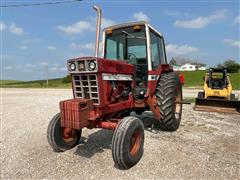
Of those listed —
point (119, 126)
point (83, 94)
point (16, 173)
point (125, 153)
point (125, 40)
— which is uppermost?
point (125, 40)

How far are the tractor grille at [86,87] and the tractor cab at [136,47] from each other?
4.49 ft

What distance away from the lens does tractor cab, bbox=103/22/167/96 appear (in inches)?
220

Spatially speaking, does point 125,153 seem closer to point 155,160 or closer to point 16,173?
point 155,160

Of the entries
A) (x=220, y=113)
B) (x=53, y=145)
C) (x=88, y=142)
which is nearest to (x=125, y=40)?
(x=88, y=142)

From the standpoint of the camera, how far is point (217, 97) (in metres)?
11.5

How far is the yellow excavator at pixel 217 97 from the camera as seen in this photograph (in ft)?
32.2

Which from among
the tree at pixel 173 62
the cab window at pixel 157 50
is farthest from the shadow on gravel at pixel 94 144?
the tree at pixel 173 62

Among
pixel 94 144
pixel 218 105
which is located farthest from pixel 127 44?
pixel 218 105

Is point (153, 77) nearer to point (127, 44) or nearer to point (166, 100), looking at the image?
Answer: point (166, 100)

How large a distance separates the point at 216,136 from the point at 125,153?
3.07 m

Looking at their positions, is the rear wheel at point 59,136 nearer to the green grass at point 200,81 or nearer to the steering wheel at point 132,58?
the steering wheel at point 132,58

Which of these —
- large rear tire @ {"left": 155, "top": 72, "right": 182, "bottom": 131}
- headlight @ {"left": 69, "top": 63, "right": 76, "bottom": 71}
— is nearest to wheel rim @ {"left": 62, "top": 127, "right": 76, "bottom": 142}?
headlight @ {"left": 69, "top": 63, "right": 76, "bottom": 71}

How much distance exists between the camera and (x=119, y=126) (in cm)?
405

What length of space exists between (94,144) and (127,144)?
5.03 feet
